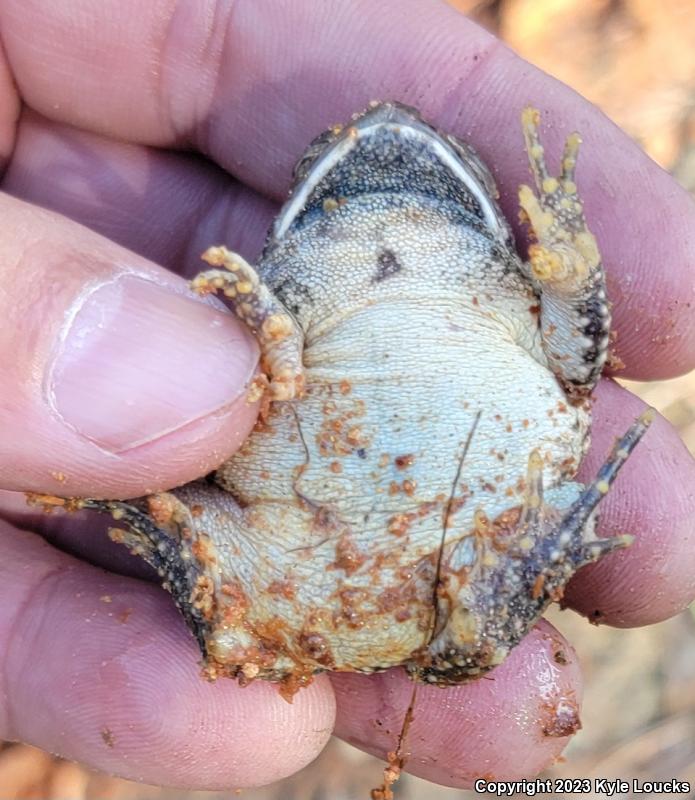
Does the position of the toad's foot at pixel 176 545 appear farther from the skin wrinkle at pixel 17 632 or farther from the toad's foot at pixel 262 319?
the skin wrinkle at pixel 17 632

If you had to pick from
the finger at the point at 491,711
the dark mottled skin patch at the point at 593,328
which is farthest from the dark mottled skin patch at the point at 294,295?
the finger at the point at 491,711

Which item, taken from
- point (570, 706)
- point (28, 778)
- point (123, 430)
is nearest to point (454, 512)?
point (123, 430)

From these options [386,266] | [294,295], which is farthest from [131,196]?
[386,266]

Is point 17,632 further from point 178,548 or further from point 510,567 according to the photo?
point 510,567

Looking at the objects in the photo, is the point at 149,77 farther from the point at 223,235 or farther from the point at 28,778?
the point at 28,778

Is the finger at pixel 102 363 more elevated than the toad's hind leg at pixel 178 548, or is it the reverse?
the finger at pixel 102 363
